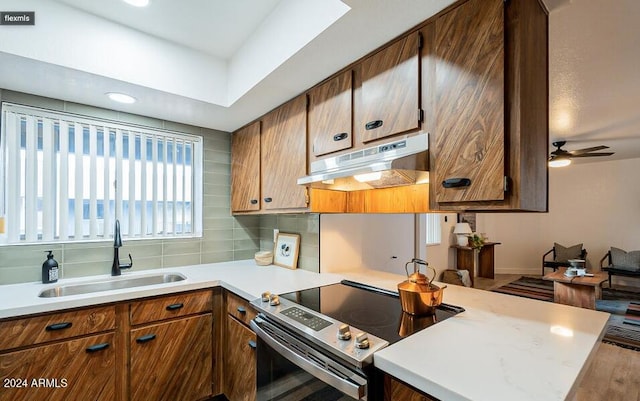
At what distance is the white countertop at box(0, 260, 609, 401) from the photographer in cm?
74

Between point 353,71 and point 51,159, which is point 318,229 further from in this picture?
point 51,159

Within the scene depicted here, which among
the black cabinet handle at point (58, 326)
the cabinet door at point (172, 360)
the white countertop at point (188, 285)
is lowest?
the cabinet door at point (172, 360)

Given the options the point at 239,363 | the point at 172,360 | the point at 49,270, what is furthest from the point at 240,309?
the point at 49,270

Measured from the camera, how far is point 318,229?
2.14 m

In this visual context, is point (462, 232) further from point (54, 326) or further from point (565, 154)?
point (54, 326)

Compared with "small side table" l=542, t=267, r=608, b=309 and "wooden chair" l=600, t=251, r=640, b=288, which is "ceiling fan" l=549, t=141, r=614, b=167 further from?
"wooden chair" l=600, t=251, r=640, b=288

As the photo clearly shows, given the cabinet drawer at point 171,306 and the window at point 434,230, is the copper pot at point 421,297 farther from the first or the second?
the window at point 434,230

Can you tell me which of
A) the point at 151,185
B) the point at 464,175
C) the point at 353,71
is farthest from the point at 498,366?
the point at 151,185

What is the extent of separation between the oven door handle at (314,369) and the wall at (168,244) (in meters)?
1.33

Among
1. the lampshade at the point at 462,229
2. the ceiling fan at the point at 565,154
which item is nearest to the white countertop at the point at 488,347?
the ceiling fan at the point at 565,154

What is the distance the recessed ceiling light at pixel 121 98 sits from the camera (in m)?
1.90

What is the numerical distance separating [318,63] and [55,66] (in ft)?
4.47

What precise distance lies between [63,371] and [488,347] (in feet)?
6.56

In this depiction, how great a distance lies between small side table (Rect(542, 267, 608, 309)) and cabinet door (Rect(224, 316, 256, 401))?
4.08m
